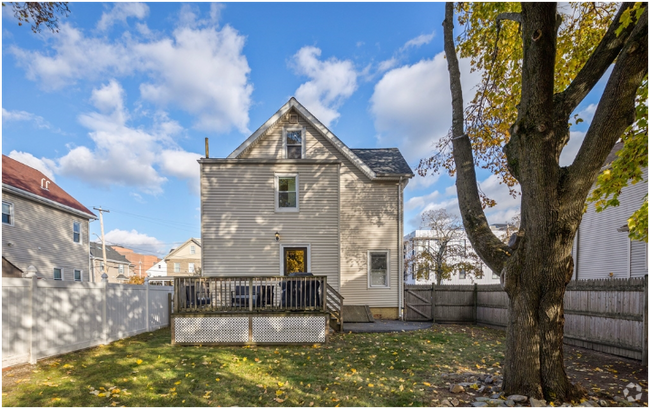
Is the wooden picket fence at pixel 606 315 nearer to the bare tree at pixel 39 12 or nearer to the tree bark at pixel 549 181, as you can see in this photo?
the tree bark at pixel 549 181

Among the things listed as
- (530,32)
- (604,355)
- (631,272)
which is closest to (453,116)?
(530,32)

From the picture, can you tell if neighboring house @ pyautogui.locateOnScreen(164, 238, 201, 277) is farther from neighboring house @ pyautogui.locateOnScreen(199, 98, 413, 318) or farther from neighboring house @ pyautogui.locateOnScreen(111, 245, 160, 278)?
neighboring house @ pyautogui.locateOnScreen(199, 98, 413, 318)

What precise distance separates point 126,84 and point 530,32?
10.4 metres

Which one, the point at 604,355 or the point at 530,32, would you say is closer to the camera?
the point at 530,32

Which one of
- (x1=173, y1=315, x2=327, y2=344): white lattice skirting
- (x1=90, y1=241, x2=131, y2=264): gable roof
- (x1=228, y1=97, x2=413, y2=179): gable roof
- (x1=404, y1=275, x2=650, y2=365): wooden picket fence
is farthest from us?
(x1=90, y1=241, x2=131, y2=264): gable roof

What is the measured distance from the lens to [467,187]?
4805 millimetres

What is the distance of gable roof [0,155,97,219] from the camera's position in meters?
15.2

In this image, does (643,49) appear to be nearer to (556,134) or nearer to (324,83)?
(556,134)

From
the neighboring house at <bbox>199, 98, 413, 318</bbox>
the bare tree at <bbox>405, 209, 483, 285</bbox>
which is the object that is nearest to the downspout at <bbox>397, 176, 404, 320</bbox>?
the neighboring house at <bbox>199, 98, 413, 318</bbox>

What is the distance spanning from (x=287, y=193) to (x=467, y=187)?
8.04 metres

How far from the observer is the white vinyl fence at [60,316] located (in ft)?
17.7

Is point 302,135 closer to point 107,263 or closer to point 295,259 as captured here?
point 295,259

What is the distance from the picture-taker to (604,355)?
666 cm

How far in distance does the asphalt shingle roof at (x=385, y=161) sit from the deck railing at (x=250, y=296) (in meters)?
6.33
